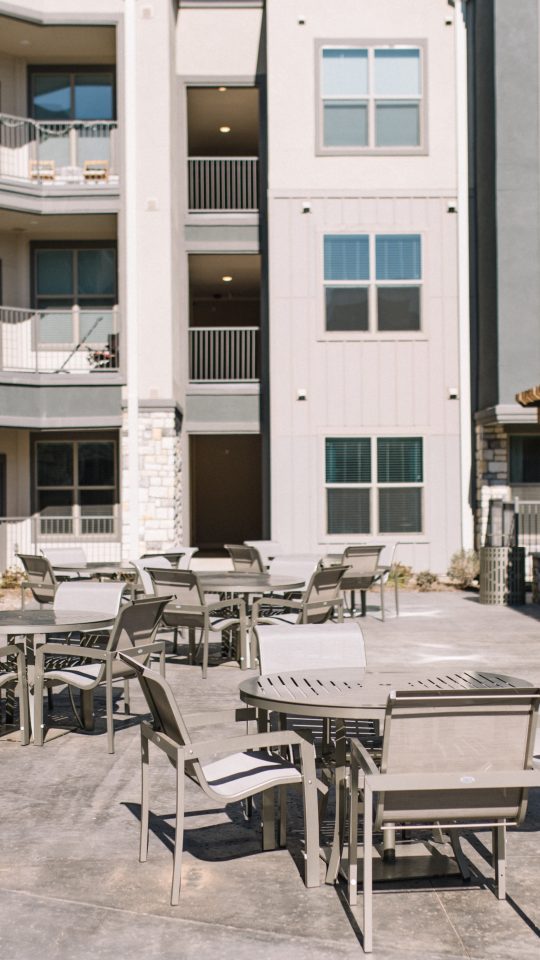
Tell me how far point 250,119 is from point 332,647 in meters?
20.1

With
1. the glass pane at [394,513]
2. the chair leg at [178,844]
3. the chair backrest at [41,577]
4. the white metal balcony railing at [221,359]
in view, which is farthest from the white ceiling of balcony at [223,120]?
the chair leg at [178,844]

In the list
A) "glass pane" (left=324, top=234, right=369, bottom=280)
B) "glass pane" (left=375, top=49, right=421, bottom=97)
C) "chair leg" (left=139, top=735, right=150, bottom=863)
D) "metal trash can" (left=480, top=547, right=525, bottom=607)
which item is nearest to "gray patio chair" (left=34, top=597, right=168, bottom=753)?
"chair leg" (left=139, top=735, right=150, bottom=863)

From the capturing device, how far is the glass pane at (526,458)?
68.5ft

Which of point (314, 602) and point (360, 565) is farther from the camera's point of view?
point (360, 565)

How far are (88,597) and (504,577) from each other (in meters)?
9.53

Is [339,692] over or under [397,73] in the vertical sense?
under

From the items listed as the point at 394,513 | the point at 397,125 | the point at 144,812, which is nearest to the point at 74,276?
the point at 397,125

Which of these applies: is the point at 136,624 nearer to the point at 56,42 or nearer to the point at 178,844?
→ the point at 178,844

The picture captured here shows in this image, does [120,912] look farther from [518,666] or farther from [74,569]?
[74,569]

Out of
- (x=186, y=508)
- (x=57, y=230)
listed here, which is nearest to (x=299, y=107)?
(x=57, y=230)

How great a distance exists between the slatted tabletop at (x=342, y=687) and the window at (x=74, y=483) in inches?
644

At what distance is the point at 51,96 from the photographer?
22.4 metres

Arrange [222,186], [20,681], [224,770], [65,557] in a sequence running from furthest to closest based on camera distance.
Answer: [222,186] < [65,557] < [20,681] < [224,770]

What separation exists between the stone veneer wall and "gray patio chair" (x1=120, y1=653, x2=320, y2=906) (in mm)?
15276
